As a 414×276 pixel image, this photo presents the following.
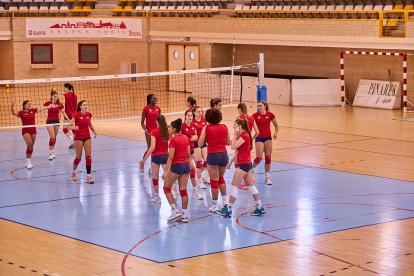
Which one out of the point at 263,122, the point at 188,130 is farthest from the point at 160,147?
the point at 263,122

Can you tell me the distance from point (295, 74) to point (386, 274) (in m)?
24.9

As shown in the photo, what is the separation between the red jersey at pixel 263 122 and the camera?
16547 mm

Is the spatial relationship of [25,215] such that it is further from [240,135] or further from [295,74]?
[295,74]

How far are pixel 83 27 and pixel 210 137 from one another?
2629cm

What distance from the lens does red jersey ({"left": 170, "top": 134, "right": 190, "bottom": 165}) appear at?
13.4 meters

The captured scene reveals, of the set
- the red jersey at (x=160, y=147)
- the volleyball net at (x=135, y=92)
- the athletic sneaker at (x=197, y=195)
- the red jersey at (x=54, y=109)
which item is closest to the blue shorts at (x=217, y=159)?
the red jersey at (x=160, y=147)

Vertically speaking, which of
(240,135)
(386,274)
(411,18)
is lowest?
(386,274)

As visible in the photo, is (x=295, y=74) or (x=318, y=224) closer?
(x=318, y=224)

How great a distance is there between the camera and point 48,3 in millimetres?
40625

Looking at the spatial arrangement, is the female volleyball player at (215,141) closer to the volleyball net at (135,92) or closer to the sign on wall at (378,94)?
the volleyball net at (135,92)

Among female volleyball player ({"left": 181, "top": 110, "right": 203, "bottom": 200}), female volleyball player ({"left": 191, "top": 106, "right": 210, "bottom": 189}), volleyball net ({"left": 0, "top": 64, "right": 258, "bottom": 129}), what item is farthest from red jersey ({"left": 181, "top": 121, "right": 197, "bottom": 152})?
volleyball net ({"left": 0, "top": 64, "right": 258, "bottom": 129})

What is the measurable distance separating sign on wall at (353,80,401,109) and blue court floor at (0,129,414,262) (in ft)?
41.0

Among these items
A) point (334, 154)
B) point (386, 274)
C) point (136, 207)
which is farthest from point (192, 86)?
point (386, 274)

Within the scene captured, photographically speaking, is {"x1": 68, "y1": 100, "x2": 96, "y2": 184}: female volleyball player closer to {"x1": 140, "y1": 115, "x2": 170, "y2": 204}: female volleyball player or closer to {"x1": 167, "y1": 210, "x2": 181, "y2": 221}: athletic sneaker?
{"x1": 140, "y1": 115, "x2": 170, "y2": 204}: female volleyball player
